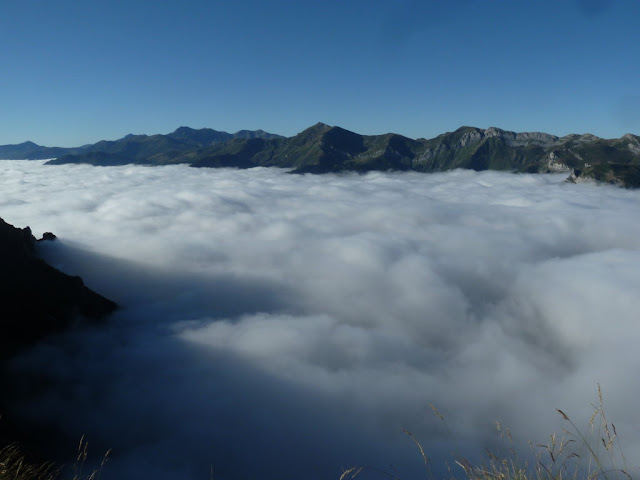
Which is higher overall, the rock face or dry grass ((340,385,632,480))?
dry grass ((340,385,632,480))

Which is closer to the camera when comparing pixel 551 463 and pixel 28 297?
pixel 551 463

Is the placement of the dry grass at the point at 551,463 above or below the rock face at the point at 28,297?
above

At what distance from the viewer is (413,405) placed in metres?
75.9

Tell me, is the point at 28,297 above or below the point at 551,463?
below

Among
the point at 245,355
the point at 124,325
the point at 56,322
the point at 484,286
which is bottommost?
the point at 484,286

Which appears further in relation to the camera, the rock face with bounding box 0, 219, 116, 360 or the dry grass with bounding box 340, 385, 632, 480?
the rock face with bounding box 0, 219, 116, 360

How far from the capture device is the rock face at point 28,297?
194ft

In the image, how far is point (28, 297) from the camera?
63.6 meters

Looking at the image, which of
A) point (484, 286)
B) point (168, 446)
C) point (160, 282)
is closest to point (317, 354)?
point (168, 446)

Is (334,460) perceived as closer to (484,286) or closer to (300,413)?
(300,413)

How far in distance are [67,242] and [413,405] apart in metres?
152

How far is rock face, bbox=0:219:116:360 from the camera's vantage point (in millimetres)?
59153

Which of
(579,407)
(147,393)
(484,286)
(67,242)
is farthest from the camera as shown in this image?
(484,286)

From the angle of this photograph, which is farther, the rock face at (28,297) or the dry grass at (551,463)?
the rock face at (28,297)
